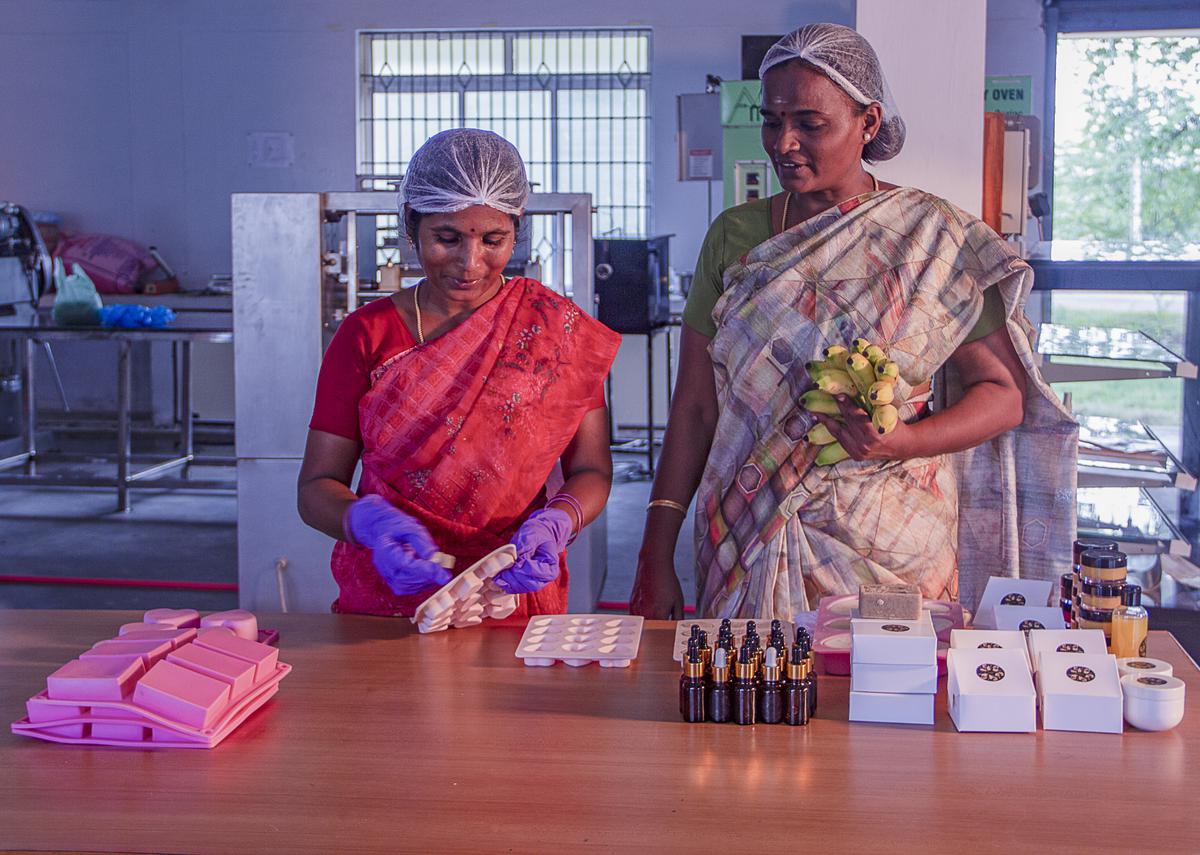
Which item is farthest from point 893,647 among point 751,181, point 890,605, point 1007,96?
point 1007,96

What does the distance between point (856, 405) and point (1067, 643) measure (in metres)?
0.51

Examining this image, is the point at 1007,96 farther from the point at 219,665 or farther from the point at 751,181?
the point at 219,665

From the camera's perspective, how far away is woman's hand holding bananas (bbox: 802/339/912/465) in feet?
5.97

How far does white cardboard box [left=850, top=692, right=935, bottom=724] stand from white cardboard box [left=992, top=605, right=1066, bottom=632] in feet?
0.78

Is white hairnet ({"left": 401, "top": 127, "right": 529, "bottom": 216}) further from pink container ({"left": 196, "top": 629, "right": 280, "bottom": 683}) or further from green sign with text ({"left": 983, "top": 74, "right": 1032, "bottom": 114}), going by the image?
green sign with text ({"left": 983, "top": 74, "right": 1032, "bottom": 114})

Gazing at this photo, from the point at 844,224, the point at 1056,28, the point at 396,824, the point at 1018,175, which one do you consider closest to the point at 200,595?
the point at 1018,175

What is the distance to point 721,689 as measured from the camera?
1471 mm

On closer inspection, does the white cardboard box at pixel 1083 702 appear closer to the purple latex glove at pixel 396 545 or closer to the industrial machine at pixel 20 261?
the purple latex glove at pixel 396 545

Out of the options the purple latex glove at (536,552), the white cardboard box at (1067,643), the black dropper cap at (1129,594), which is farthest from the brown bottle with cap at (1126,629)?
the purple latex glove at (536,552)

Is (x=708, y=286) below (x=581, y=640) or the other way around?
the other way around

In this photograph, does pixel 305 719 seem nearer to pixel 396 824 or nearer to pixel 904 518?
pixel 396 824

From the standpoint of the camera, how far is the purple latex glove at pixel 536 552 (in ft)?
5.96

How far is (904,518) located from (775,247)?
48 cm

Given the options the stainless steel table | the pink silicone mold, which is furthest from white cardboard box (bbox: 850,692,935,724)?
the stainless steel table
